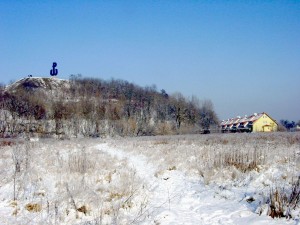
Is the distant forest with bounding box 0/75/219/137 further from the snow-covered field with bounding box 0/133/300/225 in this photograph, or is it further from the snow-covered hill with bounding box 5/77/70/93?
the snow-covered field with bounding box 0/133/300/225

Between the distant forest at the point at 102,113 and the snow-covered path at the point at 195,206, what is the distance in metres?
62.4

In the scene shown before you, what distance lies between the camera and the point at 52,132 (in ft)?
242

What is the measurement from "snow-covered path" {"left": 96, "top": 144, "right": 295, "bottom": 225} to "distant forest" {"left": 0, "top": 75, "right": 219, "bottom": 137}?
205 feet

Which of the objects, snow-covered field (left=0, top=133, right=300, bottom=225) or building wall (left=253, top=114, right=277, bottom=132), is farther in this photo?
building wall (left=253, top=114, right=277, bottom=132)

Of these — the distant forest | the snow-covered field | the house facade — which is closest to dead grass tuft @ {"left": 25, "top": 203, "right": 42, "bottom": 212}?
the snow-covered field

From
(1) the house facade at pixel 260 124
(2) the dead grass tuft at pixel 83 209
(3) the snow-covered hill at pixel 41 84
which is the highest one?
(3) the snow-covered hill at pixel 41 84

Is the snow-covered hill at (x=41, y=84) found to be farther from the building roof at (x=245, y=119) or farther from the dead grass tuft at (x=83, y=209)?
the dead grass tuft at (x=83, y=209)

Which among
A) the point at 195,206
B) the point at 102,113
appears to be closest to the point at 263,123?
the point at 102,113

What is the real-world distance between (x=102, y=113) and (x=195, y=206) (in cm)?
8425

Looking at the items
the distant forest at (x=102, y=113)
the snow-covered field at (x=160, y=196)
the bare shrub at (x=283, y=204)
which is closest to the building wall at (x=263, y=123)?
the distant forest at (x=102, y=113)

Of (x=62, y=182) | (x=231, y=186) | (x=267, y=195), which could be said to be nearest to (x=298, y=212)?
(x=267, y=195)

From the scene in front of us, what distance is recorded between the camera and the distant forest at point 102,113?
76938 millimetres

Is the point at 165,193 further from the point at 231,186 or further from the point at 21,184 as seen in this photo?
the point at 21,184

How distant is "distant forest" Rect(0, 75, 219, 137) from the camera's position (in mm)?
76938
